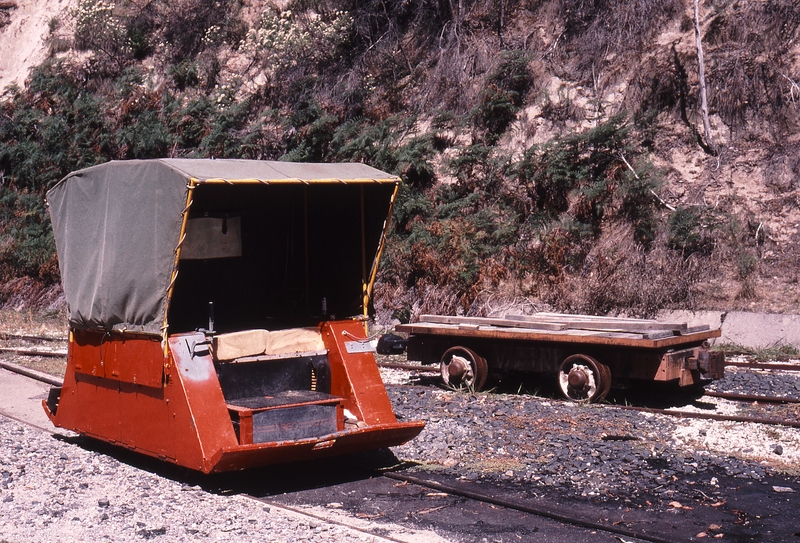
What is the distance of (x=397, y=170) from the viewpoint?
22.9m

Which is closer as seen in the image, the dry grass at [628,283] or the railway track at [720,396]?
the railway track at [720,396]

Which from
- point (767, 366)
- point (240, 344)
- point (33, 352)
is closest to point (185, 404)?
point (240, 344)

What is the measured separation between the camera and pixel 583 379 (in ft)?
37.4

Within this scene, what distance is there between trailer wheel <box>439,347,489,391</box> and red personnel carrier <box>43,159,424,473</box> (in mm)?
3465

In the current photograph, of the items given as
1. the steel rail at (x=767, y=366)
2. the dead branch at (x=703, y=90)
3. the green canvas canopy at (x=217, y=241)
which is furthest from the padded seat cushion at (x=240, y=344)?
the dead branch at (x=703, y=90)

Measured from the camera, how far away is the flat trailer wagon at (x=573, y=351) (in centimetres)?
1107

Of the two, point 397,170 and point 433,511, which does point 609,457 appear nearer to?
point 433,511

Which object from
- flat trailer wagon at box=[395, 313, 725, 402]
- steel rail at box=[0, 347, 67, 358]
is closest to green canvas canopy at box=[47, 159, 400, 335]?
flat trailer wagon at box=[395, 313, 725, 402]

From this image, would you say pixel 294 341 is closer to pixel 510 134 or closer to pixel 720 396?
pixel 720 396

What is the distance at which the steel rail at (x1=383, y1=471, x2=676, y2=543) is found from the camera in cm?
647

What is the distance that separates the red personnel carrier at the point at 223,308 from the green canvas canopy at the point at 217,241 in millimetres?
14

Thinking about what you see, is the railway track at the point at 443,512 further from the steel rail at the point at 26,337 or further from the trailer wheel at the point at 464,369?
the steel rail at the point at 26,337

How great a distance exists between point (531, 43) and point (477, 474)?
18.8 metres

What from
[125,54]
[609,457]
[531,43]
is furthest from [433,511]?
[125,54]
